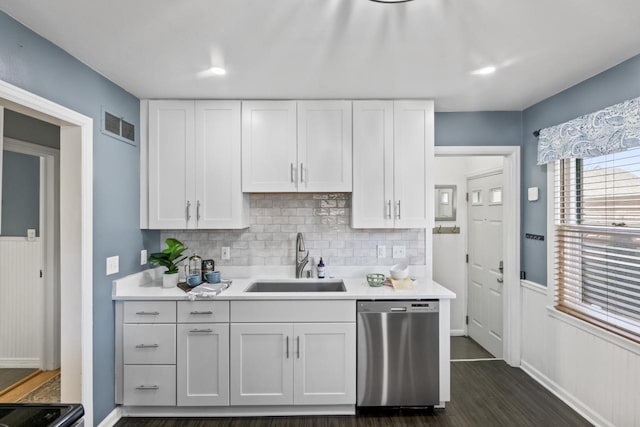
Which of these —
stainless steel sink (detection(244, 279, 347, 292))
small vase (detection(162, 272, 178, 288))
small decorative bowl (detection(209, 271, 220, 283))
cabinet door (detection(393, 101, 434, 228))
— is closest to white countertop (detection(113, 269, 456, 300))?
small vase (detection(162, 272, 178, 288))

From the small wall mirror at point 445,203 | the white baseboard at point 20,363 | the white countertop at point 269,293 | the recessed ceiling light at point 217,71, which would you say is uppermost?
the recessed ceiling light at point 217,71

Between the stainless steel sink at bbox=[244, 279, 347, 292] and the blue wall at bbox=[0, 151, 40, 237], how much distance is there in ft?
7.33

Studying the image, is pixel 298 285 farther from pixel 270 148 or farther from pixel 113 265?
pixel 113 265

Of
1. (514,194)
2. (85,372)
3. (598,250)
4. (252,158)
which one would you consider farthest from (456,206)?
(85,372)

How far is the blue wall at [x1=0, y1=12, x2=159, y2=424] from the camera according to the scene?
1.76 m

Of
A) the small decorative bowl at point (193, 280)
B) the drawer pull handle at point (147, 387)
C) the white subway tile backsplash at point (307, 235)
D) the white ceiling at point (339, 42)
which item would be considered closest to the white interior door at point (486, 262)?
the white subway tile backsplash at point (307, 235)

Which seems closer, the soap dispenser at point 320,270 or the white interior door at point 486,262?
the soap dispenser at point 320,270

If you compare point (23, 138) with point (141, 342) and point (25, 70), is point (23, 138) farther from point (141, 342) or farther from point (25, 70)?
point (141, 342)

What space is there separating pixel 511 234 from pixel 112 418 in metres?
3.63

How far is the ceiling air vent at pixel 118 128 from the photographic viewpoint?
2.41 metres

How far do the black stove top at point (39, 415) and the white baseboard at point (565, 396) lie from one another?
119 inches

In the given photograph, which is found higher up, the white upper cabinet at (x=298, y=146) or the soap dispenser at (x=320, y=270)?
the white upper cabinet at (x=298, y=146)

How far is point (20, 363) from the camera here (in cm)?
332

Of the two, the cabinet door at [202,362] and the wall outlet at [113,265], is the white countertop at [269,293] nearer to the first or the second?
the wall outlet at [113,265]
